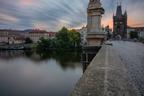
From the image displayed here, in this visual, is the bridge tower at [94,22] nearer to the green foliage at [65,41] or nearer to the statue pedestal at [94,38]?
the statue pedestal at [94,38]

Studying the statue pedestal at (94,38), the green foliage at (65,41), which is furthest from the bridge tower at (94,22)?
the green foliage at (65,41)

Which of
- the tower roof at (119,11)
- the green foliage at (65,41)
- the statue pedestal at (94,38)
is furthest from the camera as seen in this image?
the tower roof at (119,11)

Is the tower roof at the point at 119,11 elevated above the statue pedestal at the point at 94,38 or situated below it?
above

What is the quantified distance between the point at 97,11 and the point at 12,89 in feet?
27.5

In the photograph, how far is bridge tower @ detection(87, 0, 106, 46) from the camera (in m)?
8.10

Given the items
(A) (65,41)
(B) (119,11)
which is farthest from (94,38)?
(B) (119,11)

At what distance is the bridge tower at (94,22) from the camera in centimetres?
810

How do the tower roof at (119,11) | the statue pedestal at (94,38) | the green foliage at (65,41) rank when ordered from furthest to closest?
the tower roof at (119,11) → the green foliage at (65,41) → the statue pedestal at (94,38)

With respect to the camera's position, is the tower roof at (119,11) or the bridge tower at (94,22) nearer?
the bridge tower at (94,22)

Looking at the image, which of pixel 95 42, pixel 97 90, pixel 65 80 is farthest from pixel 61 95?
pixel 97 90

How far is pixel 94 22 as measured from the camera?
8.32 meters

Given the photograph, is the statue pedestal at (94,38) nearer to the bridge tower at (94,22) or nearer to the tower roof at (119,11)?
the bridge tower at (94,22)

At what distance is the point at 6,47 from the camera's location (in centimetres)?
5869

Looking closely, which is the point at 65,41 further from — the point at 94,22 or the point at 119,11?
the point at 94,22
